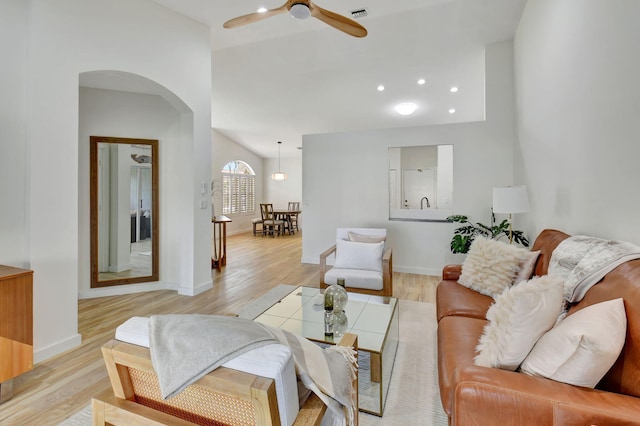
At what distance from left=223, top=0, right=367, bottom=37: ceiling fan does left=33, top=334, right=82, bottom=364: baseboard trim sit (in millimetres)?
2936

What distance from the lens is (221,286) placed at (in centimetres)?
412

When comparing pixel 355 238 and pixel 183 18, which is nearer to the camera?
pixel 183 18

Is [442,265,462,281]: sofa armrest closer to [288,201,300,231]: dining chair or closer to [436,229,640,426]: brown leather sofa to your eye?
[436,229,640,426]: brown leather sofa

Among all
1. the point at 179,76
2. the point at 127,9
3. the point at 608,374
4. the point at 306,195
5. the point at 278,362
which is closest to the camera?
the point at 278,362

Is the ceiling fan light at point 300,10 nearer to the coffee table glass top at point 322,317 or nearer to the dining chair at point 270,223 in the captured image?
the coffee table glass top at point 322,317

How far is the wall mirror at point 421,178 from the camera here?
5688 mm

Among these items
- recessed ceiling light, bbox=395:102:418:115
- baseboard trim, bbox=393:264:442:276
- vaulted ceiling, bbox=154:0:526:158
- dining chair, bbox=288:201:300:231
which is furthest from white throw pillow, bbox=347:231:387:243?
dining chair, bbox=288:201:300:231

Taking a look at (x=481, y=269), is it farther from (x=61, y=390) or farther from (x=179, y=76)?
(x=179, y=76)

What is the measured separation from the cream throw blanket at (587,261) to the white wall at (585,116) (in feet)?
0.55

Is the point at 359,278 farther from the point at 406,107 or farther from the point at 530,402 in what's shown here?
the point at 406,107

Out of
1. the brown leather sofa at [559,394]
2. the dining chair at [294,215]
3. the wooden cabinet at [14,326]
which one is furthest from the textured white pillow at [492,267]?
the dining chair at [294,215]

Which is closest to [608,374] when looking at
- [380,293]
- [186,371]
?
[186,371]

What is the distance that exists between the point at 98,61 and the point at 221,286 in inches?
110

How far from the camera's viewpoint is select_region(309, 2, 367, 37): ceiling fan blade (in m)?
2.33
